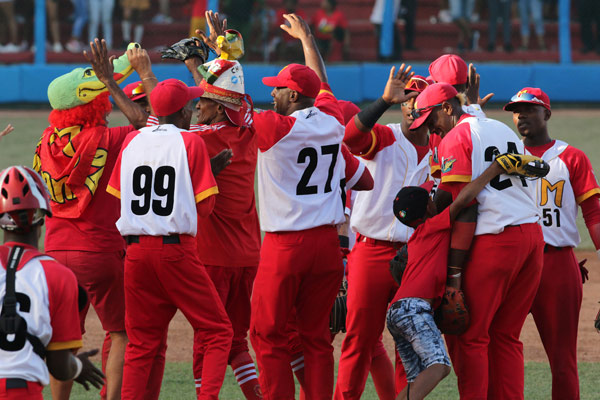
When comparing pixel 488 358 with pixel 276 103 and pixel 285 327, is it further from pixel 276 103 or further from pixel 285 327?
pixel 276 103

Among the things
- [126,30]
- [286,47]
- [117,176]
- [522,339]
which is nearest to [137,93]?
[117,176]

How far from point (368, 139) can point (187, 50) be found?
1287 millimetres

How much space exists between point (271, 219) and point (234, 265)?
0.39m

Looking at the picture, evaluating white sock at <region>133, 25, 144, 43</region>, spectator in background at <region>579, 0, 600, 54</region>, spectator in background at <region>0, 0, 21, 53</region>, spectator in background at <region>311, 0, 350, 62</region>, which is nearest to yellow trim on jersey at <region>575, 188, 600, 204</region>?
spectator in background at <region>311, 0, 350, 62</region>

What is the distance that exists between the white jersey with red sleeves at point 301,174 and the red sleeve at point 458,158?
73 centimetres

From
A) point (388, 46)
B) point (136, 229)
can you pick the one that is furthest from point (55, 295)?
point (388, 46)

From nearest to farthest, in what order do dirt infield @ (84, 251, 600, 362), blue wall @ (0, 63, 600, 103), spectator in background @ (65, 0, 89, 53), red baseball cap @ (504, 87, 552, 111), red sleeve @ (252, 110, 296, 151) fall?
red sleeve @ (252, 110, 296, 151) < red baseball cap @ (504, 87, 552, 111) < dirt infield @ (84, 251, 600, 362) < blue wall @ (0, 63, 600, 103) < spectator in background @ (65, 0, 89, 53)

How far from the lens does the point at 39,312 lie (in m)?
3.26

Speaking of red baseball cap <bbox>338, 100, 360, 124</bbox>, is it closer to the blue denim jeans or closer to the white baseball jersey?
the white baseball jersey

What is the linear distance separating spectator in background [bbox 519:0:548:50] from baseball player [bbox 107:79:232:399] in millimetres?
14348

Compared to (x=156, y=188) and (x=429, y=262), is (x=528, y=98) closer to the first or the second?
(x=429, y=262)

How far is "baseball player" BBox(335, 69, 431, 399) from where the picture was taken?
5047 mm

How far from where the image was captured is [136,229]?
4629 mm

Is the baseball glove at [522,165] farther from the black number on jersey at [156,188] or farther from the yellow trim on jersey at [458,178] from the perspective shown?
the black number on jersey at [156,188]
